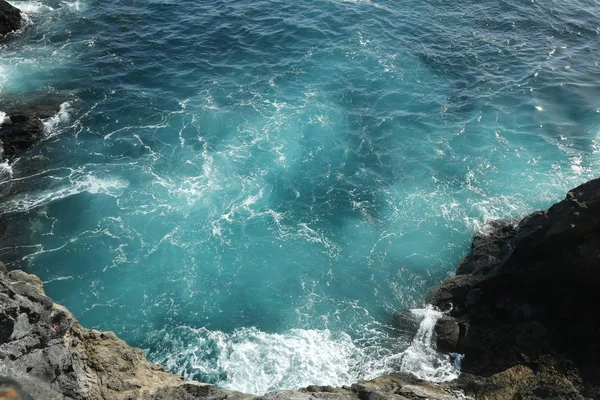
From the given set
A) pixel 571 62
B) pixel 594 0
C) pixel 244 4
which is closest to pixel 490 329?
pixel 571 62

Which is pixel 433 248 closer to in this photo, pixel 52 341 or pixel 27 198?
pixel 52 341

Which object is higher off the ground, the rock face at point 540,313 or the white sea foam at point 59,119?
the white sea foam at point 59,119

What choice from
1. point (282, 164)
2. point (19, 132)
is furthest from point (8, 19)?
point (282, 164)

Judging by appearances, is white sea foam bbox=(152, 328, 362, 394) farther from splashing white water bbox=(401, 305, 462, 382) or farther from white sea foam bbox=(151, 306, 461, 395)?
splashing white water bbox=(401, 305, 462, 382)

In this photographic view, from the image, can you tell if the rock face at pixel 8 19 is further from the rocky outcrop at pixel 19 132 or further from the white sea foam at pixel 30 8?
the rocky outcrop at pixel 19 132

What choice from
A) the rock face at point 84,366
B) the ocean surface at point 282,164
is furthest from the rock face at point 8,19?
the rock face at point 84,366

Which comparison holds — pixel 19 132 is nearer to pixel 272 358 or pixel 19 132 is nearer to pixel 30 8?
pixel 30 8
